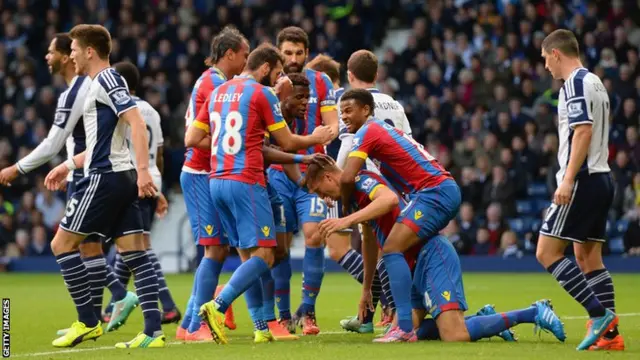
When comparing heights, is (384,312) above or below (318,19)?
below

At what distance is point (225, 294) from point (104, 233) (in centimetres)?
107

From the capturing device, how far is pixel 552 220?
888 cm

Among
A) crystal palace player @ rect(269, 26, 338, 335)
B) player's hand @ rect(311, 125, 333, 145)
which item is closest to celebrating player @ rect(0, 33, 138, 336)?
crystal palace player @ rect(269, 26, 338, 335)

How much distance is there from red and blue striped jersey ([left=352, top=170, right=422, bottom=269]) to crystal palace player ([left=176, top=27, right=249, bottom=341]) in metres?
1.30

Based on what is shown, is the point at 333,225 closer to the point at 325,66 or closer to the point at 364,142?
the point at 364,142

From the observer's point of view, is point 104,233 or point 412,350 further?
point 104,233

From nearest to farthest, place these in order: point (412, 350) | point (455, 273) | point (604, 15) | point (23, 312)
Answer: point (412, 350), point (455, 273), point (23, 312), point (604, 15)

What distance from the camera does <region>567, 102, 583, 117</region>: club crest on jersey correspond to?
876 cm

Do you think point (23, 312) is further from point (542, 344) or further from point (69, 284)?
point (542, 344)

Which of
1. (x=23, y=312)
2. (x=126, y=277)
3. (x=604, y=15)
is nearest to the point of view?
(x=126, y=277)

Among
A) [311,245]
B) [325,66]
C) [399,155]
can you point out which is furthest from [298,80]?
[311,245]

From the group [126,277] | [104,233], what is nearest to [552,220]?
[104,233]

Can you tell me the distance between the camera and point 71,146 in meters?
10.6

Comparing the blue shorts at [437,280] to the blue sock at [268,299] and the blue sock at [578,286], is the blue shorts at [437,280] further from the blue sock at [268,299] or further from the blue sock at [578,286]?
the blue sock at [268,299]
